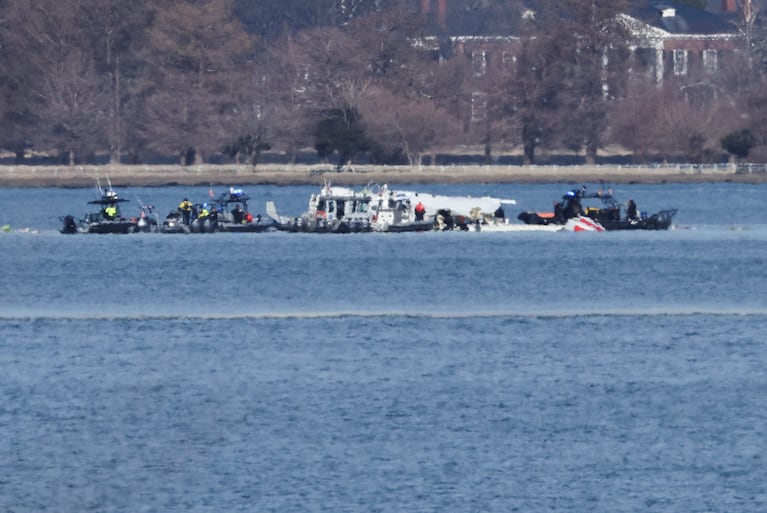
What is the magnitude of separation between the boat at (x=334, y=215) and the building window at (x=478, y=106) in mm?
53979

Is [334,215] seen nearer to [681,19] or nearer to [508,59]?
[508,59]

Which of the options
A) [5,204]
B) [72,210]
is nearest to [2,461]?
[72,210]

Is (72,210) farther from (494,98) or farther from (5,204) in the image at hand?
(494,98)

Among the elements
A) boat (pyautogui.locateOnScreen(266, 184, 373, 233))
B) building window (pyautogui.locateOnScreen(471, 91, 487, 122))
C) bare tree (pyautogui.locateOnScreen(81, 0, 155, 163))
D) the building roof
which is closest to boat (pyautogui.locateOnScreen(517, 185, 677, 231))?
boat (pyautogui.locateOnScreen(266, 184, 373, 233))

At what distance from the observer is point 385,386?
40469 mm

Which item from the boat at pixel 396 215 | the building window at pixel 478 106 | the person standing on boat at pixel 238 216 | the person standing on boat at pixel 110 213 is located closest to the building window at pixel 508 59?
the building window at pixel 478 106

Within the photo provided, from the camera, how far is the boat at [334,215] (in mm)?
83938

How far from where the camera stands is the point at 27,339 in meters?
48.0

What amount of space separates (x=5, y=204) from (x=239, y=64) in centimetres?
3472

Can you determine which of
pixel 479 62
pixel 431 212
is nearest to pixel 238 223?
pixel 431 212

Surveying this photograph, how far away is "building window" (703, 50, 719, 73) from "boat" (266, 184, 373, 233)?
267 feet

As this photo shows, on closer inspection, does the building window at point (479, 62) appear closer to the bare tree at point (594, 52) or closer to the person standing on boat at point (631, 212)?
the bare tree at point (594, 52)

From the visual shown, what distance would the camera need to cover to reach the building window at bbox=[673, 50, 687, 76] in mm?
166500

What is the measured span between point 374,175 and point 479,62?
33294 millimetres
